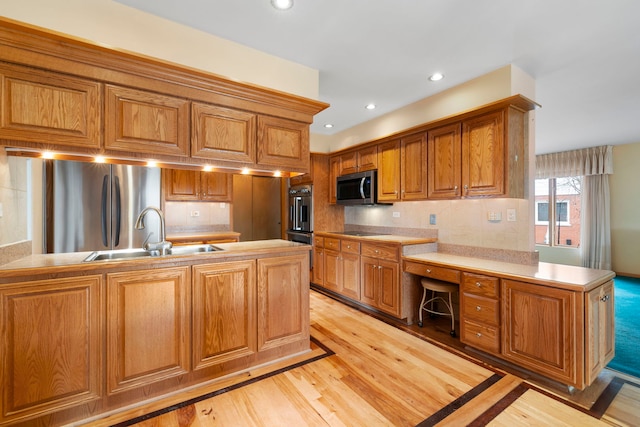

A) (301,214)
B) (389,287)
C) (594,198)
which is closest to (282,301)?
(389,287)

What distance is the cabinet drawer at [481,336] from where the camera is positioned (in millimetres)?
2291

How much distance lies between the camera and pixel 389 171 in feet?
12.0

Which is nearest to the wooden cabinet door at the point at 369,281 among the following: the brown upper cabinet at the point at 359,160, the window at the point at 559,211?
the brown upper cabinet at the point at 359,160

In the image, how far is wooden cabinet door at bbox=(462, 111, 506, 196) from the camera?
251 cm

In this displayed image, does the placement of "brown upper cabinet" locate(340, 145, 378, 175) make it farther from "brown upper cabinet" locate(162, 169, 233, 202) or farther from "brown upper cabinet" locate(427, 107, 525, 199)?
"brown upper cabinet" locate(162, 169, 233, 202)

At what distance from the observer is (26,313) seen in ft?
5.01

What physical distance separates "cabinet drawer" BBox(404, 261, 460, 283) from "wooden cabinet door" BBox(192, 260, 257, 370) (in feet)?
5.65

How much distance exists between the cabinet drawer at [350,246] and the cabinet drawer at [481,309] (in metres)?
1.45

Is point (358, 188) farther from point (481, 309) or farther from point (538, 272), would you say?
point (538, 272)

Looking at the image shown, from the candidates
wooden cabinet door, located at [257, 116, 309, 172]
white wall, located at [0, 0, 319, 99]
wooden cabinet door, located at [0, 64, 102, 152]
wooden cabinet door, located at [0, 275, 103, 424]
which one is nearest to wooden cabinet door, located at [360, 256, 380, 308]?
wooden cabinet door, located at [257, 116, 309, 172]

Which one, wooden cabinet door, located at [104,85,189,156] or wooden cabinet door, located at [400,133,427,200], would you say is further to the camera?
wooden cabinet door, located at [400,133,427,200]

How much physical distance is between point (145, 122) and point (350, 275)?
114 inches

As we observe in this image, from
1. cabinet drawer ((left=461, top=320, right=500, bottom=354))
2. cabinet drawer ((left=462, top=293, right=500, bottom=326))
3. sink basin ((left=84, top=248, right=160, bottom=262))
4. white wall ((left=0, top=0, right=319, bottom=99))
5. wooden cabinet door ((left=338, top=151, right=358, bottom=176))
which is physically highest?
white wall ((left=0, top=0, right=319, bottom=99))

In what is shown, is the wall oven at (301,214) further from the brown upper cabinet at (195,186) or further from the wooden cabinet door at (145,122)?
the wooden cabinet door at (145,122)
